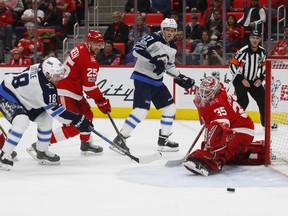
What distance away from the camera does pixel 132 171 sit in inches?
211

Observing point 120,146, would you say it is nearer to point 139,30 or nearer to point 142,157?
point 142,157

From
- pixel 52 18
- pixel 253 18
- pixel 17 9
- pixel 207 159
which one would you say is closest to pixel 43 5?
pixel 52 18

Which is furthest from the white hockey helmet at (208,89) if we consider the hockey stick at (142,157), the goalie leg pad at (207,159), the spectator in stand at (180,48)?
the spectator in stand at (180,48)

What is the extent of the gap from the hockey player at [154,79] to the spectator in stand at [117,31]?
3466mm

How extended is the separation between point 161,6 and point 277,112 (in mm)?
3813

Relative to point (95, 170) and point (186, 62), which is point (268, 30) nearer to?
point (186, 62)

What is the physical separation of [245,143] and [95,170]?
113 centimetres

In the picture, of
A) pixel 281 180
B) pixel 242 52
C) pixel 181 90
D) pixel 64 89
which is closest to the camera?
pixel 281 180

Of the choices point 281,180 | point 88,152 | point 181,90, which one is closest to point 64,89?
point 88,152

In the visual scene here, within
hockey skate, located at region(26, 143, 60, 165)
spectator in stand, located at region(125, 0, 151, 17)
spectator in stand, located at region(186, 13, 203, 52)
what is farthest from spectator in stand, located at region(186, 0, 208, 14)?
hockey skate, located at region(26, 143, 60, 165)

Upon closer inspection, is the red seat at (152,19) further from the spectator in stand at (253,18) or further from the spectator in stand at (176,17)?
the spectator in stand at (253,18)

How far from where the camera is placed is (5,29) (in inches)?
407

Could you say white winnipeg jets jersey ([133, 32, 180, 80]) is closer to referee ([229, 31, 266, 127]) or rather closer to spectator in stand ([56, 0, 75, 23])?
referee ([229, 31, 266, 127])

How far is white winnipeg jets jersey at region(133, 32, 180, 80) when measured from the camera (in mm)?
6230
